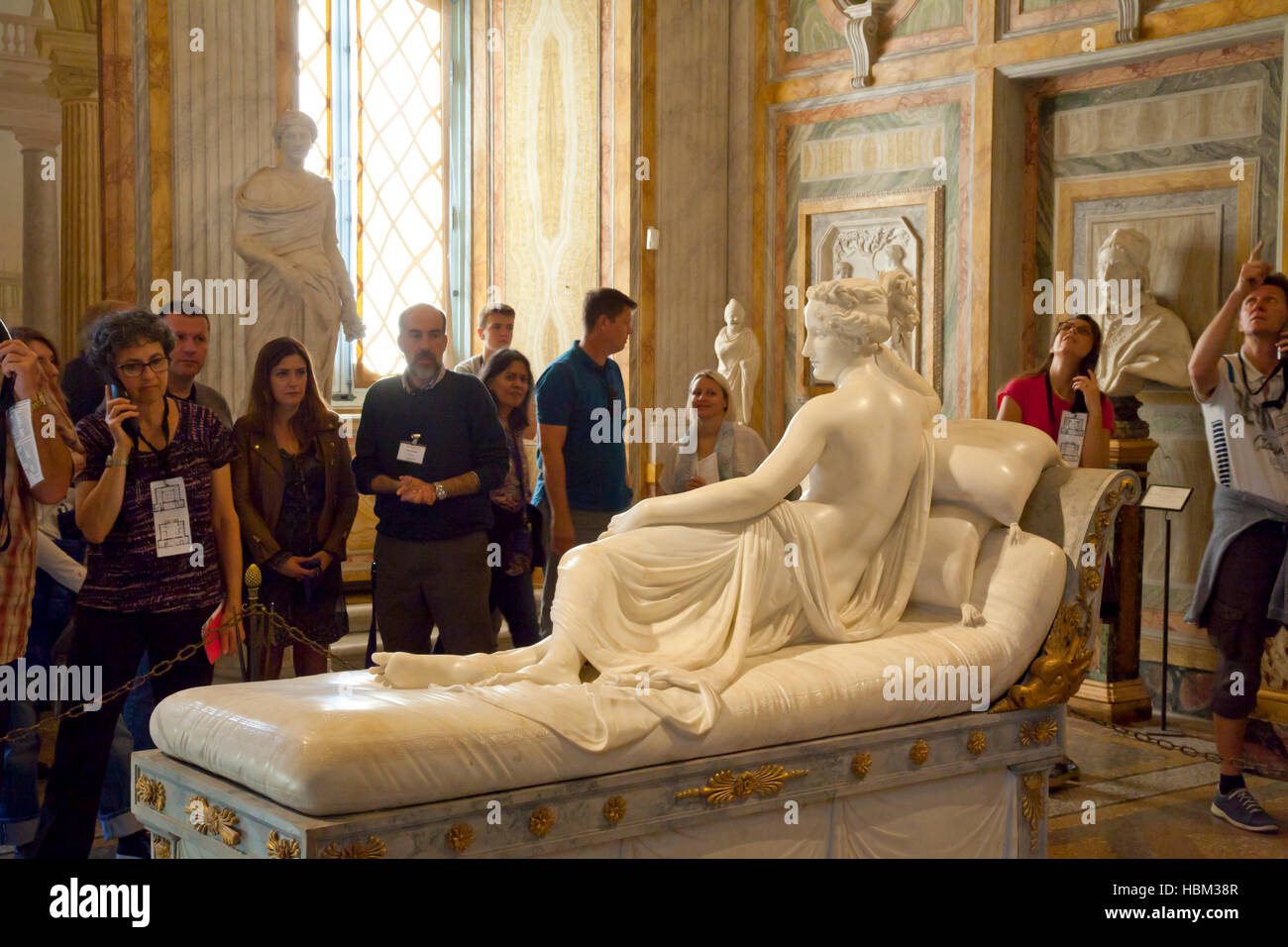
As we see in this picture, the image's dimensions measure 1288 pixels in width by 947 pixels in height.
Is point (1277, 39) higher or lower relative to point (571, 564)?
higher

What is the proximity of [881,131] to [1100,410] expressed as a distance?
3399 millimetres

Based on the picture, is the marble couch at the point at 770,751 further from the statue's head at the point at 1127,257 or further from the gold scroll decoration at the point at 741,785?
the statue's head at the point at 1127,257

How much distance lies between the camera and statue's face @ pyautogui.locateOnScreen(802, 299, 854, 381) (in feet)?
13.0

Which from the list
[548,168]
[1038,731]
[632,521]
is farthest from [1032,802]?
[548,168]

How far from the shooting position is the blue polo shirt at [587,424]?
538 centimetres

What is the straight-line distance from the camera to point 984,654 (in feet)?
12.3

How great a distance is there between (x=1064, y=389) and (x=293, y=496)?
9.41ft

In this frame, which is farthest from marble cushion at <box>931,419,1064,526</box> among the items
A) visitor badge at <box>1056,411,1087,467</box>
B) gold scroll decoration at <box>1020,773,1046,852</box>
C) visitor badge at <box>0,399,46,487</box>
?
visitor badge at <box>0,399,46,487</box>

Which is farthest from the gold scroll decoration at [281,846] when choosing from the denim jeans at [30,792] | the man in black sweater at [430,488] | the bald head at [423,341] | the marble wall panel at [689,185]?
the marble wall panel at [689,185]

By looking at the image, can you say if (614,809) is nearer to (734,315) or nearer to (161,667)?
(161,667)

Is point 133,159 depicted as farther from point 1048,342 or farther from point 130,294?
point 1048,342
